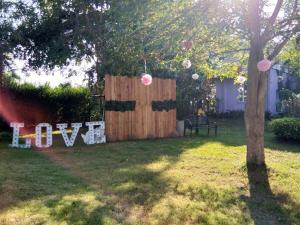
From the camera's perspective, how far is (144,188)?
679 centimetres

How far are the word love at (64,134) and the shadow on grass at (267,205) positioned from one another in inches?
226

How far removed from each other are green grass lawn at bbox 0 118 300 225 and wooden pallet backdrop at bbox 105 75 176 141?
6.05 ft

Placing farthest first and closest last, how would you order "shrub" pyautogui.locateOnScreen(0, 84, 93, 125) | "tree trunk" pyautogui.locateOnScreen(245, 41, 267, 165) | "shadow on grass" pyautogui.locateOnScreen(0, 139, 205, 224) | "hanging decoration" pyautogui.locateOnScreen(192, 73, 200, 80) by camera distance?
1. "hanging decoration" pyautogui.locateOnScreen(192, 73, 200, 80)
2. "shrub" pyautogui.locateOnScreen(0, 84, 93, 125)
3. "tree trunk" pyautogui.locateOnScreen(245, 41, 267, 165)
4. "shadow on grass" pyautogui.locateOnScreen(0, 139, 205, 224)

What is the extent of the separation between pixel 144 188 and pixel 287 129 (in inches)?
312

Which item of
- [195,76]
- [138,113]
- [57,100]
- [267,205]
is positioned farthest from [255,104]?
[195,76]

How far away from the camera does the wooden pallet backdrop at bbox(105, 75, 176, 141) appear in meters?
12.5

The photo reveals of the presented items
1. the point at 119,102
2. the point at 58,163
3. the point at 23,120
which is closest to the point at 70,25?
the point at 23,120

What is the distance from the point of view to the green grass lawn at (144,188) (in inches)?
A: 210

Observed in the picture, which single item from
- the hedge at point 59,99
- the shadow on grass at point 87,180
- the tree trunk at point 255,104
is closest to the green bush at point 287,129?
the shadow on grass at point 87,180

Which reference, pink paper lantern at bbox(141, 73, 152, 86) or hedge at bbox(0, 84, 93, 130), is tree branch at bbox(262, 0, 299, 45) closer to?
pink paper lantern at bbox(141, 73, 152, 86)

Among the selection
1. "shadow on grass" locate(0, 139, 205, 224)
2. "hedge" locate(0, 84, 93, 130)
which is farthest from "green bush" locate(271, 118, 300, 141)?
"hedge" locate(0, 84, 93, 130)

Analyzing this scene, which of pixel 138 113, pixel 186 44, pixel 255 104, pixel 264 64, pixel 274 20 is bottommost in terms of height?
pixel 138 113

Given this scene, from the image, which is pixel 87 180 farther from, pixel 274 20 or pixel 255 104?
pixel 274 20

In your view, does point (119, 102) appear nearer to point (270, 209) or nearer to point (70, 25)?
point (70, 25)
